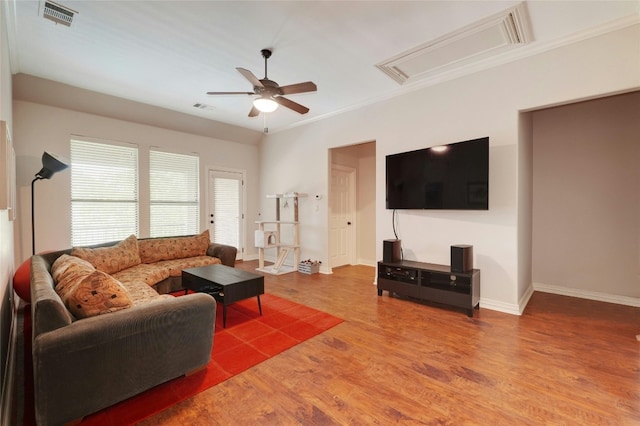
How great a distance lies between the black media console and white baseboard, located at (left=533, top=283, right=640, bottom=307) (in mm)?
1556

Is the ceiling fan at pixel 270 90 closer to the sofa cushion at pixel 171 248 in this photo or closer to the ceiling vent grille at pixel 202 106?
the ceiling vent grille at pixel 202 106

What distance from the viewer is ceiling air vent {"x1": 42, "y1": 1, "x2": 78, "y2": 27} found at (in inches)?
98.7

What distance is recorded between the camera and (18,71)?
12.1ft

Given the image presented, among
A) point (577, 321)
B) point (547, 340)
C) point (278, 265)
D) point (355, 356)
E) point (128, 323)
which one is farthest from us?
point (278, 265)

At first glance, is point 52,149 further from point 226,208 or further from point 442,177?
point 442,177

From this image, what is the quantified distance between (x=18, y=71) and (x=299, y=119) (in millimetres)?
4027

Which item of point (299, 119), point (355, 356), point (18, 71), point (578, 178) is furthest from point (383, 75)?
point (18, 71)

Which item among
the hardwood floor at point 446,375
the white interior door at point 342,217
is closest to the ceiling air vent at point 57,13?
the hardwood floor at point 446,375

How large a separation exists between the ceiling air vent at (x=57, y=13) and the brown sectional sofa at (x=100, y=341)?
7.41 ft

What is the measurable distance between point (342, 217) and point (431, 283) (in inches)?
110

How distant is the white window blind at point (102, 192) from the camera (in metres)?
4.60

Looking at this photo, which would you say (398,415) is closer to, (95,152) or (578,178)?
(578,178)

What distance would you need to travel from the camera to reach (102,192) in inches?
190

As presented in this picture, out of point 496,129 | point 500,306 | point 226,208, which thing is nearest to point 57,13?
point 226,208
